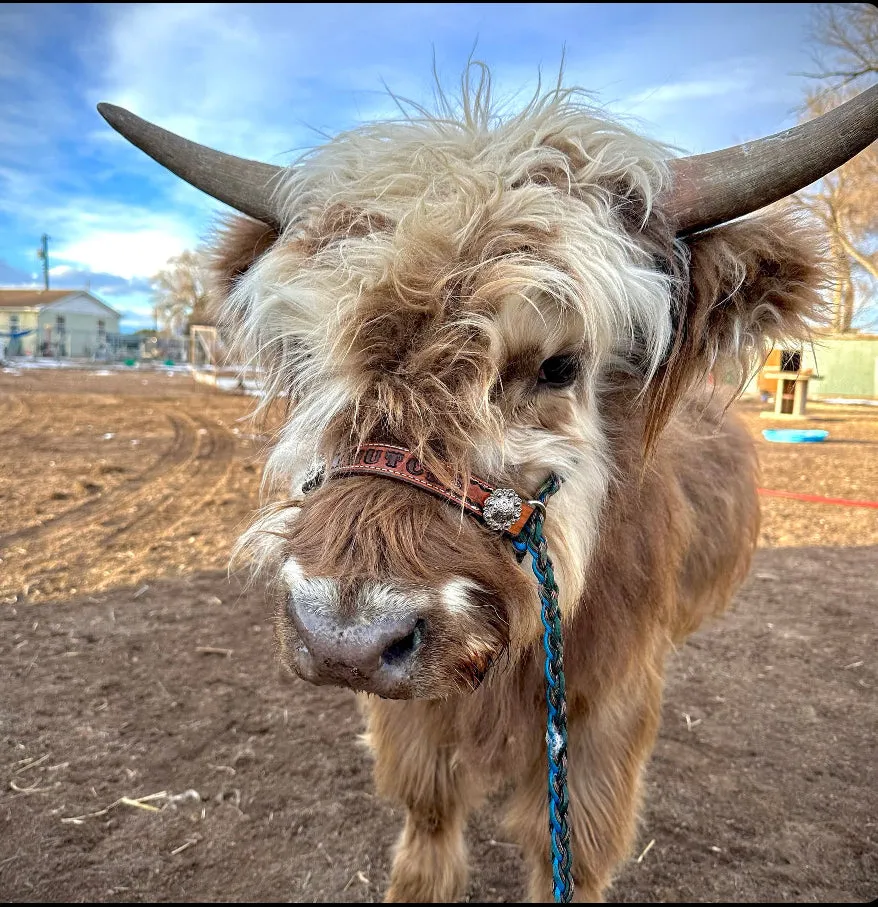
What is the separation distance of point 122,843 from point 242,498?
4338 mm

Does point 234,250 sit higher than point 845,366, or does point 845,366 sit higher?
point 234,250

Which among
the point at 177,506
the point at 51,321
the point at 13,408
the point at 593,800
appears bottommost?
the point at 593,800

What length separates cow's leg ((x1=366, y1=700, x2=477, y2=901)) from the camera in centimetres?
215

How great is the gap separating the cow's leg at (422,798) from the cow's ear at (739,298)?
142 centimetres

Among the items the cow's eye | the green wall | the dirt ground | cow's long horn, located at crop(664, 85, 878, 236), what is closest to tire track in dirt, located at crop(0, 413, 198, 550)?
the dirt ground

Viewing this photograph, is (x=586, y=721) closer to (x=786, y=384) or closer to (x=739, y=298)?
(x=739, y=298)

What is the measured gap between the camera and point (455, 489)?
46.1 inches

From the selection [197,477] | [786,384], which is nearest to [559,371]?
[786,384]

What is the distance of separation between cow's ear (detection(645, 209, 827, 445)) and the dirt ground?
1867 millimetres

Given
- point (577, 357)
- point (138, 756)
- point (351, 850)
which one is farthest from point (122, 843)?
point (577, 357)

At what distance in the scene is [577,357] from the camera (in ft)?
4.60

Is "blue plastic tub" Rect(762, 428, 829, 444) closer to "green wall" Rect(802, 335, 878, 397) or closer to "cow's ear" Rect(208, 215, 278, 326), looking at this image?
"green wall" Rect(802, 335, 878, 397)

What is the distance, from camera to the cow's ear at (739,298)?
56.0 inches

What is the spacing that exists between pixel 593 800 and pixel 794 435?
11.0 feet
